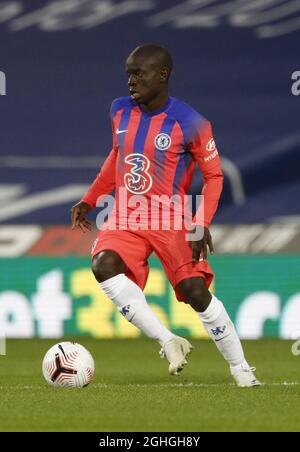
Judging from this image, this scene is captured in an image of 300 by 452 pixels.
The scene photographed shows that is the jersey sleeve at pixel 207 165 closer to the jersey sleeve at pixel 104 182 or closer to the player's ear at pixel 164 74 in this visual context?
the player's ear at pixel 164 74

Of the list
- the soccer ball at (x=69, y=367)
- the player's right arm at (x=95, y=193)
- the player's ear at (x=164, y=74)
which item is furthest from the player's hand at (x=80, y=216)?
the player's ear at (x=164, y=74)

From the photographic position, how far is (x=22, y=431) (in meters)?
5.86

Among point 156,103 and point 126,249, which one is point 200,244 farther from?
point 156,103

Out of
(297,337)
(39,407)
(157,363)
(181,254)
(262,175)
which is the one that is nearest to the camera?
(39,407)

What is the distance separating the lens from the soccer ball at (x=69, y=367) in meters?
7.62

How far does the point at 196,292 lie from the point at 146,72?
1.28 metres

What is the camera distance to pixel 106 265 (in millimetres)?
7625

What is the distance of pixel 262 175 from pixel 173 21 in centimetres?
194

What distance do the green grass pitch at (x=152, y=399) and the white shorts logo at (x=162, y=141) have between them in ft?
4.52

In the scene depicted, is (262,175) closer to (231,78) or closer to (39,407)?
(231,78)

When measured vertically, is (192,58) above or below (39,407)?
above

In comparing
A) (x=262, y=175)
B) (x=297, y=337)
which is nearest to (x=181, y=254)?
(x=297, y=337)

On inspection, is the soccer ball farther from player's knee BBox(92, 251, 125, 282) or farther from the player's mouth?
the player's mouth

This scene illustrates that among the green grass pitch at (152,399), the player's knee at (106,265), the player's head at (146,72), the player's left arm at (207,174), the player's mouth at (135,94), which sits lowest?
the green grass pitch at (152,399)
